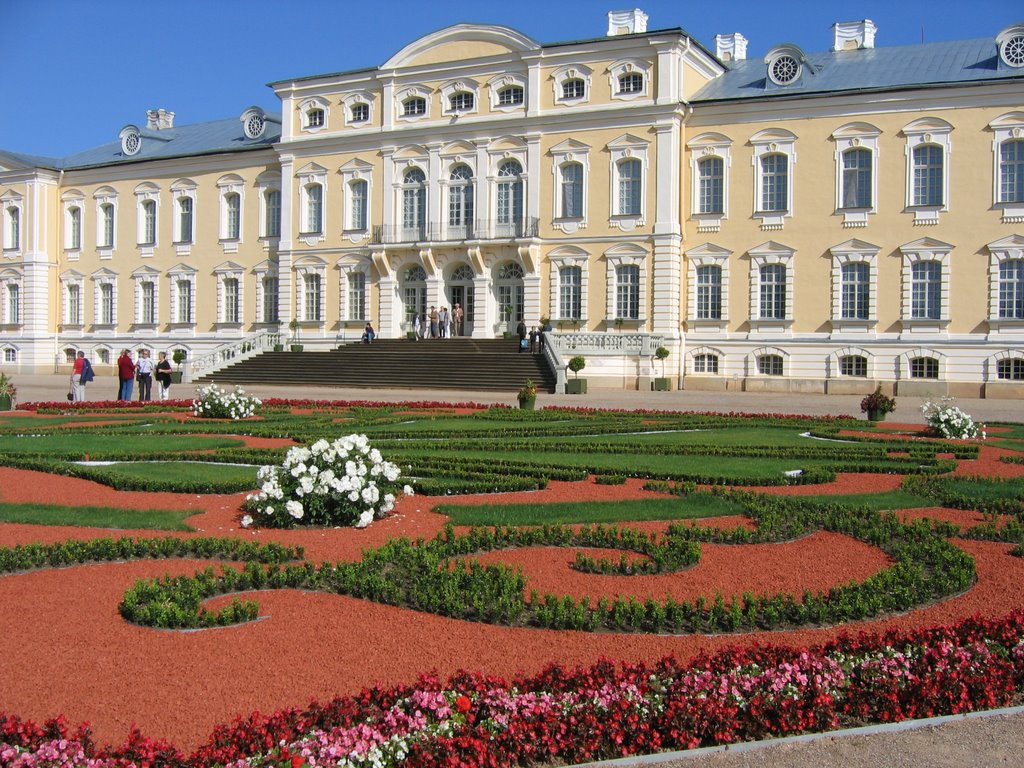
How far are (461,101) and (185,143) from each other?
56.8 ft

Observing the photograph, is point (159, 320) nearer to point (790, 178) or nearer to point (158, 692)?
point (790, 178)

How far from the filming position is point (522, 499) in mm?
11977

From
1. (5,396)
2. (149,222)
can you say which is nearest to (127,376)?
(5,396)

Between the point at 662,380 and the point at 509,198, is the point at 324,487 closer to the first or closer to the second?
the point at 662,380

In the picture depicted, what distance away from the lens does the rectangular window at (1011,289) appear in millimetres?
35219

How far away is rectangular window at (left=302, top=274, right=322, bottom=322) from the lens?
1852 inches

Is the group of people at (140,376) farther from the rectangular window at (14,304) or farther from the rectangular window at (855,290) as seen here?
the rectangular window at (14,304)

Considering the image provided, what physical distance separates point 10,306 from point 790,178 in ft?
129

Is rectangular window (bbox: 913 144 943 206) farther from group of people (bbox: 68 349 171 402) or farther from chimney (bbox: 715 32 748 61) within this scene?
group of people (bbox: 68 349 171 402)

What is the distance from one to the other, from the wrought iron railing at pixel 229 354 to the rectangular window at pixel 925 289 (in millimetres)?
26137

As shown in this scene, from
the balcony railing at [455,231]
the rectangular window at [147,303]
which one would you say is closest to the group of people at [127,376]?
the balcony railing at [455,231]

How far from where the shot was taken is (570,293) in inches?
1652

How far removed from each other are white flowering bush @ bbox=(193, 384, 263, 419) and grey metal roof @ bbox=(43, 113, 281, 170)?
29271mm

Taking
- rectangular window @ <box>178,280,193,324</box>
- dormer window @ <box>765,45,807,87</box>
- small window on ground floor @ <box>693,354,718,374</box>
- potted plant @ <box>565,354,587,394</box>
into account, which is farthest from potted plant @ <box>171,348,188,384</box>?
dormer window @ <box>765,45,807,87</box>
